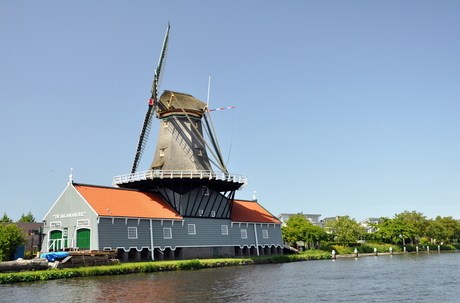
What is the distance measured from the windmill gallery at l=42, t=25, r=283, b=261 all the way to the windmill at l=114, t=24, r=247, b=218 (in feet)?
0.29

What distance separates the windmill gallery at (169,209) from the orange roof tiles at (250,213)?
222 mm

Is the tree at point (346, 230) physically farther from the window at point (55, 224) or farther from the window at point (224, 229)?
the window at point (55, 224)

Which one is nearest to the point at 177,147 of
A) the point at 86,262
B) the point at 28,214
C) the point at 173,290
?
the point at 86,262

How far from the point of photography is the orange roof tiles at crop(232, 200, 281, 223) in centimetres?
4853

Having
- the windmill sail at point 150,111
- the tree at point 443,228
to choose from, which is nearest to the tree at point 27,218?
the windmill sail at point 150,111

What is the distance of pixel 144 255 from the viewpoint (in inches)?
1485

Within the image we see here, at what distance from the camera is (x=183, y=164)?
42.8 meters

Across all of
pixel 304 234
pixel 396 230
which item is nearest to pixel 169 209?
pixel 304 234

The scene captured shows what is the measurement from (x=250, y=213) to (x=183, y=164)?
40.0ft

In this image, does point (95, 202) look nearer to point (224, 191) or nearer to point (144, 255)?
point (144, 255)

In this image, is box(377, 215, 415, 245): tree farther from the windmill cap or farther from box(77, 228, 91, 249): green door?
box(77, 228, 91, 249): green door

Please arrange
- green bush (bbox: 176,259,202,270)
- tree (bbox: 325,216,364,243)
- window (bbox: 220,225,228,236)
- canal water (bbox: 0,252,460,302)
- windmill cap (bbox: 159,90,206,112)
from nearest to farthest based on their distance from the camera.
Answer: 1. canal water (bbox: 0,252,460,302)
2. green bush (bbox: 176,259,202,270)
3. windmill cap (bbox: 159,90,206,112)
4. window (bbox: 220,225,228,236)
5. tree (bbox: 325,216,364,243)

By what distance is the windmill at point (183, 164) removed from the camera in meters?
41.2

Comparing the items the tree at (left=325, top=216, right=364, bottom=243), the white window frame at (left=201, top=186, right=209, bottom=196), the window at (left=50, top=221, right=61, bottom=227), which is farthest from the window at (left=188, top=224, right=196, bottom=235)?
the tree at (left=325, top=216, right=364, bottom=243)
